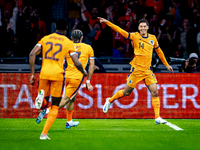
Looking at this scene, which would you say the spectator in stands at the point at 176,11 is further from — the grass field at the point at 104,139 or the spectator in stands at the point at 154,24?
the grass field at the point at 104,139

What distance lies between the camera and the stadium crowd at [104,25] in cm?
1395

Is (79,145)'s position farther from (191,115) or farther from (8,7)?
(8,7)

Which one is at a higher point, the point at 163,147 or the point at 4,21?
the point at 4,21

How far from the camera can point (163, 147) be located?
18.5 feet

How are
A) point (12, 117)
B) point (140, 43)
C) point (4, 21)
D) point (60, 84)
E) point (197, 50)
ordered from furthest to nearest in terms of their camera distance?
point (4, 21) < point (197, 50) < point (12, 117) < point (140, 43) < point (60, 84)

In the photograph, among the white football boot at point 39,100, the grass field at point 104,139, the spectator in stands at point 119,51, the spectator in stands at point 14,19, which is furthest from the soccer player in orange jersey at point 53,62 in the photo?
the spectator in stands at point 14,19

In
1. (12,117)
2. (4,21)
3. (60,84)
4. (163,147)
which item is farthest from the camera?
(4,21)

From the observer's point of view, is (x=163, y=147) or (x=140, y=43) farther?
(x=140, y=43)

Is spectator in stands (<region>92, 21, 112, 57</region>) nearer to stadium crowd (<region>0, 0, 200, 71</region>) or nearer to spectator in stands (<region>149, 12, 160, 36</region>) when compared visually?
stadium crowd (<region>0, 0, 200, 71</region>)

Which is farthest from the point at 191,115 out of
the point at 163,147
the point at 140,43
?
the point at 163,147

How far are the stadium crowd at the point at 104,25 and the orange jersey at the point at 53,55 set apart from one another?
728 cm

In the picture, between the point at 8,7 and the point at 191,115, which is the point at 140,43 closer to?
the point at 191,115

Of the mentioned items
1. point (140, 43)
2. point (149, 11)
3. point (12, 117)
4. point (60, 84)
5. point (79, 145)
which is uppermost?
point (149, 11)

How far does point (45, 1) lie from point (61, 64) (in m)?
9.93
